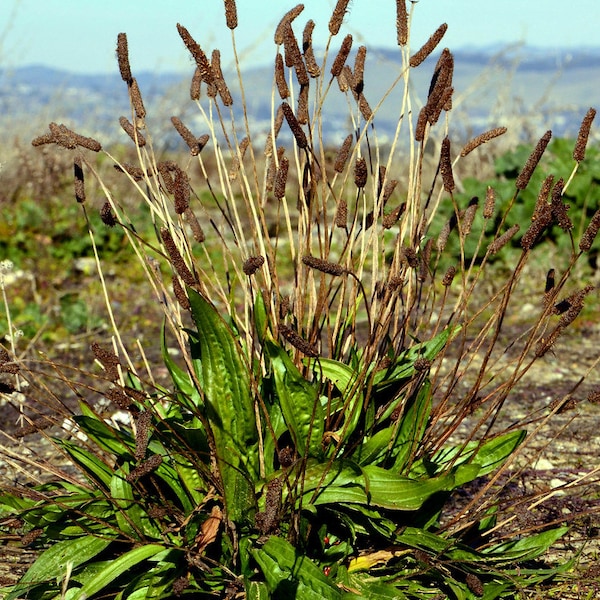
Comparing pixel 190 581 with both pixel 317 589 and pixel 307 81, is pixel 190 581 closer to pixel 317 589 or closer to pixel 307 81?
pixel 317 589

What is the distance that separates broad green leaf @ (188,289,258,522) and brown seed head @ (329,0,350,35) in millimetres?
817

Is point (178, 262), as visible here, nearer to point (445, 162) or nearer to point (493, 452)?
point (445, 162)

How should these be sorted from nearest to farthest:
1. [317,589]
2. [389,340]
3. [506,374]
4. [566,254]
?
[317,589] < [389,340] < [506,374] < [566,254]

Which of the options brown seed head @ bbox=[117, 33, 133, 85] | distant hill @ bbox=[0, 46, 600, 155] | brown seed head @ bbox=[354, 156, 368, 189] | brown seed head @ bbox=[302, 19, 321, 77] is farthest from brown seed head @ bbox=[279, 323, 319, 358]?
distant hill @ bbox=[0, 46, 600, 155]

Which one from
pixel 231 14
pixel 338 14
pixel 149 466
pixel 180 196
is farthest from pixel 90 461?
pixel 338 14

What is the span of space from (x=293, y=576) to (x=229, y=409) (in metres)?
0.47

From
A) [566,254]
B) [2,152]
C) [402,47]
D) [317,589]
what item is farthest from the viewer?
[2,152]

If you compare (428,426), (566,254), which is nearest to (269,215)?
(566,254)

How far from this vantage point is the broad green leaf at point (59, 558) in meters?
2.20

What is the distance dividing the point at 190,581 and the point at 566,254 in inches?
197

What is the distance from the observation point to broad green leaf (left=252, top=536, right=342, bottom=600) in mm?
2053

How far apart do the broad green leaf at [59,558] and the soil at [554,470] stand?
0.90ft

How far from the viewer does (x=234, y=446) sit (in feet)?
7.50

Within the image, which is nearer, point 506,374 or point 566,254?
point 506,374
